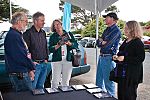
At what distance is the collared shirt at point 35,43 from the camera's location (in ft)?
12.1

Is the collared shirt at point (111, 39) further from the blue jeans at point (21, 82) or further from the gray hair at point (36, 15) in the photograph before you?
the blue jeans at point (21, 82)

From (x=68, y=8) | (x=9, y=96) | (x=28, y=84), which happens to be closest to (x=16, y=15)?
(x=28, y=84)

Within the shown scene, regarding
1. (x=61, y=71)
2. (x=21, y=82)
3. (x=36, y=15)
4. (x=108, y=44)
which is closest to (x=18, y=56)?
(x=21, y=82)

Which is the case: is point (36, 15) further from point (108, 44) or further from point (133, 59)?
point (133, 59)

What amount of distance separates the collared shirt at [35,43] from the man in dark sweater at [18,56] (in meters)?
0.70

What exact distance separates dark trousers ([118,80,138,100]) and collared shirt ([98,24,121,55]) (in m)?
0.82

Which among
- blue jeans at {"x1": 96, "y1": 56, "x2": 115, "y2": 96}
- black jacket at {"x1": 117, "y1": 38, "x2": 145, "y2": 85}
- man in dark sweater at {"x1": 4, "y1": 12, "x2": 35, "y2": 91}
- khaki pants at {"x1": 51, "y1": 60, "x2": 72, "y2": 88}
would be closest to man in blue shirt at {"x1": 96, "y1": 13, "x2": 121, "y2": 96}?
blue jeans at {"x1": 96, "y1": 56, "x2": 115, "y2": 96}

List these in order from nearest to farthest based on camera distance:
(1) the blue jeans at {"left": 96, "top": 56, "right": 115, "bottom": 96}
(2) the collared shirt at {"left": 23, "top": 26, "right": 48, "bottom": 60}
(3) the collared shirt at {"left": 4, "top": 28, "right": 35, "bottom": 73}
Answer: (3) the collared shirt at {"left": 4, "top": 28, "right": 35, "bottom": 73} → (2) the collared shirt at {"left": 23, "top": 26, "right": 48, "bottom": 60} → (1) the blue jeans at {"left": 96, "top": 56, "right": 115, "bottom": 96}

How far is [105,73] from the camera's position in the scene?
4176 mm

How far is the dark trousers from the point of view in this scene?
10.6 ft

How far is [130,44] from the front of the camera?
3154 mm

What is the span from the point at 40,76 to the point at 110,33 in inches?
47.8

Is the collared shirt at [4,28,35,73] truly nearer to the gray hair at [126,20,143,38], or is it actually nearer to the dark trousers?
the dark trousers

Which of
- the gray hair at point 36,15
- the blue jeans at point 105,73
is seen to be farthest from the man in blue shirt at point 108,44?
the gray hair at point 36,15
